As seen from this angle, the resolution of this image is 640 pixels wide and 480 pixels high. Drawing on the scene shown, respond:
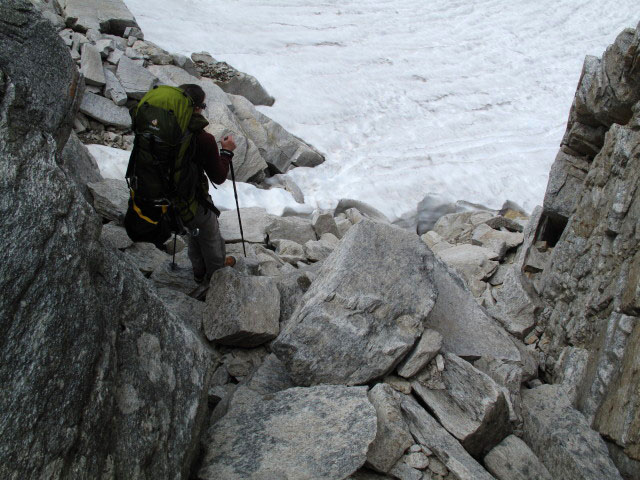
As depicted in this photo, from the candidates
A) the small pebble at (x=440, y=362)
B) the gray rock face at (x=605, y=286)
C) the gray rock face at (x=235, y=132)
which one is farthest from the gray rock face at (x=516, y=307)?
the gray rock face at (x=235, y=132)

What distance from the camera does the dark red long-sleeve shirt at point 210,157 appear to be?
5008 millimetres

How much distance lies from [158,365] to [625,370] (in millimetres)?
3695

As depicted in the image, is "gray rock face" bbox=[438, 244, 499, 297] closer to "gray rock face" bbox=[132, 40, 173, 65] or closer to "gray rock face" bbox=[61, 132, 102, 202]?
"gray rock face" bbox=[61, 132, 102, 202]

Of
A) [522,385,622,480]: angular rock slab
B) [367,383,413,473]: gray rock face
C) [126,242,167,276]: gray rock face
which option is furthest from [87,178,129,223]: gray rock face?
[522,385,622,480]: angular rock slab

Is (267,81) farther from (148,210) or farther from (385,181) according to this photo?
(148,210)

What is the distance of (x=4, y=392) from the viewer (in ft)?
7.91

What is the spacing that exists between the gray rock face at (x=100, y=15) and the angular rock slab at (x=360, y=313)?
12.0m

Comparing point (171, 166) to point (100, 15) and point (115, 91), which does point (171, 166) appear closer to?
point (115, 91)

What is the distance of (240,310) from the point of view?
5.32 meters

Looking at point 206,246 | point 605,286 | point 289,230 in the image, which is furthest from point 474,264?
point 206,246

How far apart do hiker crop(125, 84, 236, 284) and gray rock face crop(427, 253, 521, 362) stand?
241 cm

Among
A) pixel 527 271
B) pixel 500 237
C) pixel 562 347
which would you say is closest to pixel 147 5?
pixel 500 237

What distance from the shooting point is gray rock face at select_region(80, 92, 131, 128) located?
10969 millimetres

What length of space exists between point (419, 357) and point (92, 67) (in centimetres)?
1009
